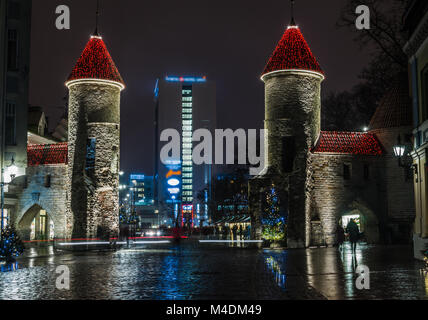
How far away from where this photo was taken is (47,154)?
41.4m

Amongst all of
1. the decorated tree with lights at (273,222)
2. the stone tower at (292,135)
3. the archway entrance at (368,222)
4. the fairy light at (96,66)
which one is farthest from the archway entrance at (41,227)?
the archway entrance at (368,222)

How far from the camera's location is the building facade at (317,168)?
35531mm

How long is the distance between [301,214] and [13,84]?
61.6ft

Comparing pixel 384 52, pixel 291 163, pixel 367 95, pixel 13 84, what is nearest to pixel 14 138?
pixel 13 84

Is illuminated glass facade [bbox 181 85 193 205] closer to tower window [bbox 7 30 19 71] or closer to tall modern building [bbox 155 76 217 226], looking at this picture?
tall modern building [bbox 155 76 217 226]

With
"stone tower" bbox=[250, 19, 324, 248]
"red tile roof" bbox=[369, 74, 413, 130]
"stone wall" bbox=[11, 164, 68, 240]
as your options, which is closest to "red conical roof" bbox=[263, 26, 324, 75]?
"stone tower" bbox=[250, 19, 324, 248]

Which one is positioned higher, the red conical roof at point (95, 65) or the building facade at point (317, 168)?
the red conical roof at point (95, 65)

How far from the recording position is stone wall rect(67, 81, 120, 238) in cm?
3797

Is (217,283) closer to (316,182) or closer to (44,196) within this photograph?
(316,182)

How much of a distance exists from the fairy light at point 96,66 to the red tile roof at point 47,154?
4958 millimetres

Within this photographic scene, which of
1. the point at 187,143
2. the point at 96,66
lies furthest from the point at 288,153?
the point at 187,143

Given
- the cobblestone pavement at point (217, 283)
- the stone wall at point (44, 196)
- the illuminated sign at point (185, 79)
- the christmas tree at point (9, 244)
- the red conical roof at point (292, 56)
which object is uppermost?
the illuminated sign at point (185, 79)

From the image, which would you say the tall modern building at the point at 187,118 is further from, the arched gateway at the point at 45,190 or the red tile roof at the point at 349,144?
the red tile roof at the point at 349,144

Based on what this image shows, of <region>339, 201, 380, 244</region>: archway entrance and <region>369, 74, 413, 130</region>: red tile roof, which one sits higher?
<region>369, 74, 413, 130</region>: red tile roof
